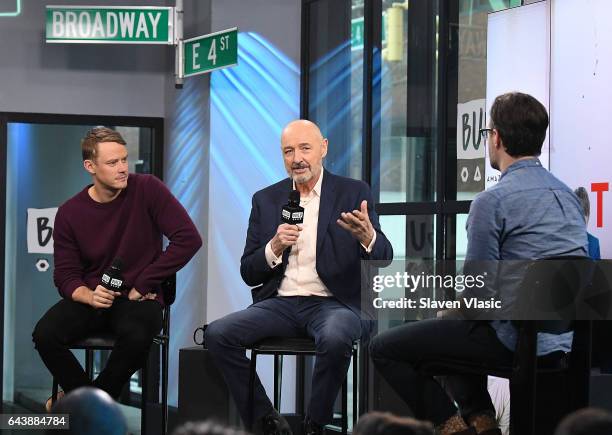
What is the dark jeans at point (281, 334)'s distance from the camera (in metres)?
3.32

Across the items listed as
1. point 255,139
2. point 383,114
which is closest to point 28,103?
point 255,139

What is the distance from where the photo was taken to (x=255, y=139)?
572 centimetres

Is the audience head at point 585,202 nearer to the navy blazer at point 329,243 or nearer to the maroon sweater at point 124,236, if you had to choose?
the navy blazer at point 329,243

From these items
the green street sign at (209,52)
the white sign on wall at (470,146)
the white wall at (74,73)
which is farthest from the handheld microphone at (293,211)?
the white wall at (74,73)

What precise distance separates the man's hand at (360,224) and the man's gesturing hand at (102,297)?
3.06 feet

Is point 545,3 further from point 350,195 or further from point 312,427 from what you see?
point 312,427

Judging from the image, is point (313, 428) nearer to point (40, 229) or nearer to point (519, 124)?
point (519, 124)

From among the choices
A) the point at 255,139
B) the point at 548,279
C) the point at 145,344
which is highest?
the point at 255,139

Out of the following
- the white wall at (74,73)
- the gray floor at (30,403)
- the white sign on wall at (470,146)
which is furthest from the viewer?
the gray floor at (30,403)

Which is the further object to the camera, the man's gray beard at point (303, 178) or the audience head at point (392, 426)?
the man's gray beard at point (303, 178)

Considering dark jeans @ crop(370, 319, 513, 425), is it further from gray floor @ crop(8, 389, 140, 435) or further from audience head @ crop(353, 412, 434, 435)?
gray floor @ crop(8, 389, 140, 435)

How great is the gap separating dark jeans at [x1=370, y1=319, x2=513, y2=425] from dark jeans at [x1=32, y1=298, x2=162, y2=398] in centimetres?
101

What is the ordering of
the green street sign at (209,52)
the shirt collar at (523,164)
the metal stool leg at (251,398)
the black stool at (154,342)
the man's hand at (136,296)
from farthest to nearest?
the green street sign at (209,52)
the man's hand at (136,296)
the black stool at (154,342)
the metal stool leg at (251,398)
the shirt collar at (523,164)

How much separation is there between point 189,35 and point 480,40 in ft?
7.38
